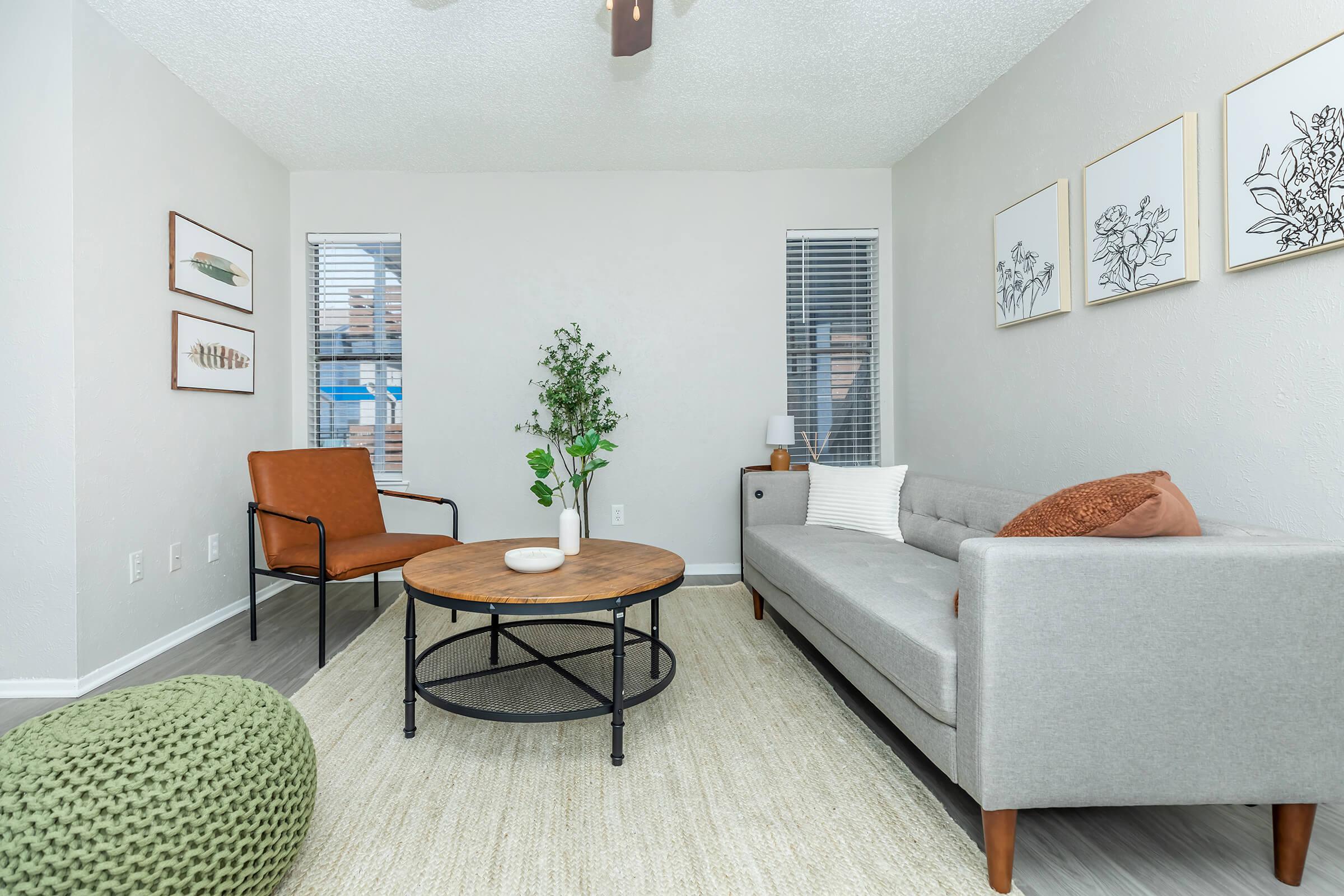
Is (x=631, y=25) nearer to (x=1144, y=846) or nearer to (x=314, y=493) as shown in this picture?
(x=314, y=493)

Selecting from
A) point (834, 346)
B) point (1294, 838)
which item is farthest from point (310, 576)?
point (834, 346)

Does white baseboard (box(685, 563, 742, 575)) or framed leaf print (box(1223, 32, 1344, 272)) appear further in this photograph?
white baseboard (box(685, 563, 742, 575))

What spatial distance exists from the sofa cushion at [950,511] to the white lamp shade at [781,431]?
2.96ft

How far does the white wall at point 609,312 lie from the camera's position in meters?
4.16

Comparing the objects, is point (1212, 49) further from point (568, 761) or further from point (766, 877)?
point (568, 761)

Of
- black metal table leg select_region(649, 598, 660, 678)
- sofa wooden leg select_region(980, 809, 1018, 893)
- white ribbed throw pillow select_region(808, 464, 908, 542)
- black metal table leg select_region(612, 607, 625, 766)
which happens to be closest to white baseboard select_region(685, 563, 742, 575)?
white ribbed throw pillow select_region(808, 464, 908, 542)

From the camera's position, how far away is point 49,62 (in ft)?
7.90

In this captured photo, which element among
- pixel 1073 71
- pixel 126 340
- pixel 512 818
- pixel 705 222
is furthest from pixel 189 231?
pixel 1073 71

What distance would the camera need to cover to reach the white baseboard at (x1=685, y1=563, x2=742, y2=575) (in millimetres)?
4277

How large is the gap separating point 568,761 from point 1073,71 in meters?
3.17

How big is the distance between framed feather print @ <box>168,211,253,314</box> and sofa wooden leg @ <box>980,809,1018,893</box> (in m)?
3.66

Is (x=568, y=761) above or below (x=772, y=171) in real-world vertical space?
below

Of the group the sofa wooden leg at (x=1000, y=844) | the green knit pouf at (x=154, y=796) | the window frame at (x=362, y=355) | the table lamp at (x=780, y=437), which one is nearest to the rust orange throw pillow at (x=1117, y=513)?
the sofa wooden leg at (x=1000, y=844)

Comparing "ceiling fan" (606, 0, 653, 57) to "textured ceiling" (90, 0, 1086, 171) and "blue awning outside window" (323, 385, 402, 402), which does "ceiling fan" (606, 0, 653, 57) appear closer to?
"textured ceiling" (90, 0, 1086, 171)
